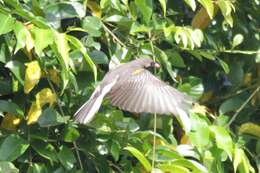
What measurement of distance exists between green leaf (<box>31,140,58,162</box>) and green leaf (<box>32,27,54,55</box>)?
0.30 m

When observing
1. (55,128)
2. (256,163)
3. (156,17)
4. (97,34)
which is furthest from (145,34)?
(256,163)

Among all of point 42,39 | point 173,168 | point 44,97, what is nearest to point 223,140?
point 173,168

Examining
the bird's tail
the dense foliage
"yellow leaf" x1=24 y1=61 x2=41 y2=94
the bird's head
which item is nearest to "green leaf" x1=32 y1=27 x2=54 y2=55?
the dense foliage

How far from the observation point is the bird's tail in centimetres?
153

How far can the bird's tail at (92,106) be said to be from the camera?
60.1 inches

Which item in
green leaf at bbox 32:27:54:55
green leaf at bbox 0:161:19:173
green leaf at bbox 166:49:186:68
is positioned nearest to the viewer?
green leaf at bbox 32:27:54:55

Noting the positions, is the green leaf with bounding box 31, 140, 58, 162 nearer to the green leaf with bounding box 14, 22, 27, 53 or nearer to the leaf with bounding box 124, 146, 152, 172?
the leaf with bounding box 124, 146, 152, 172

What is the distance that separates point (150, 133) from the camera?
64.5 inches

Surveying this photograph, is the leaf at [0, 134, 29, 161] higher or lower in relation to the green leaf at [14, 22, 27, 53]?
lower

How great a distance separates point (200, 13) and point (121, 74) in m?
0.47

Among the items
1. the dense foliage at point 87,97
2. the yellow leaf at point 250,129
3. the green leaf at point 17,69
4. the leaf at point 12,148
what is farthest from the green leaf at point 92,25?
the yellow leaf at point 250,129

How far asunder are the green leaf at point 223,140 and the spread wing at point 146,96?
116 millimetres

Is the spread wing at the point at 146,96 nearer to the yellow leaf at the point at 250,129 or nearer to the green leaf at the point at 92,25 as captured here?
the green leaf at the point at 92,25

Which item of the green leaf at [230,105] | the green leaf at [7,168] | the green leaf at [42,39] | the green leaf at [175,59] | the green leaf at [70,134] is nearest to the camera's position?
→ the green leaf at [42,39]
